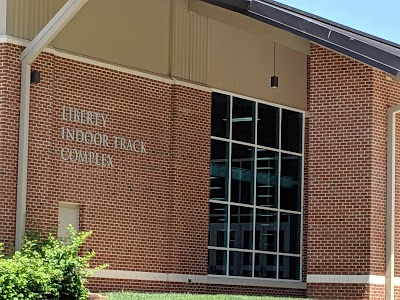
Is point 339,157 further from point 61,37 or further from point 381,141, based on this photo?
point 61,37

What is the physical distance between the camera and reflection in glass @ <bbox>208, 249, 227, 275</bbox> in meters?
25.8

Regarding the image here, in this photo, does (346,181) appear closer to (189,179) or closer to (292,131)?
(189,179)

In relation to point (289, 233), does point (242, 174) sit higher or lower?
higher

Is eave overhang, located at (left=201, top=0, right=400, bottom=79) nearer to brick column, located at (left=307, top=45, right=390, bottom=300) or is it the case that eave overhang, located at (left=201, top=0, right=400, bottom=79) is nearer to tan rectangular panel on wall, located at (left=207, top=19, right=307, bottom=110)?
brick column, located at (left=307, top=45, right=390, bottom=300)

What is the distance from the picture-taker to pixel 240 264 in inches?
1051

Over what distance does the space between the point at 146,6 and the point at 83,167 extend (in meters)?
4.64

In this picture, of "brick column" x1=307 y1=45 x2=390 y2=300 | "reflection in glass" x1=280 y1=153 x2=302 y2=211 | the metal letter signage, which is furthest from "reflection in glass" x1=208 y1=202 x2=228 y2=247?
"brick column" x1=307 y1=45 x2=390 y2=300

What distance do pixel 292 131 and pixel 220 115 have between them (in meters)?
3.47

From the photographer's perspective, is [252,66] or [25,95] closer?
[25,95]

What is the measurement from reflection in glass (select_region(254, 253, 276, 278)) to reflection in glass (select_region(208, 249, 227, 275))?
1412 mm

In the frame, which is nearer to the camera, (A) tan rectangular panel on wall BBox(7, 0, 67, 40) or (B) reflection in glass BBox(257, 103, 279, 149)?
(A) tan rectangular panel on wall BBox(7, 0, 67, 40)

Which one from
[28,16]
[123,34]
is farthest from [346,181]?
[28,16]

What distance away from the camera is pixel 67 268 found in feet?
60.8

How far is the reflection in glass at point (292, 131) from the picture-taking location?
2880 cm
